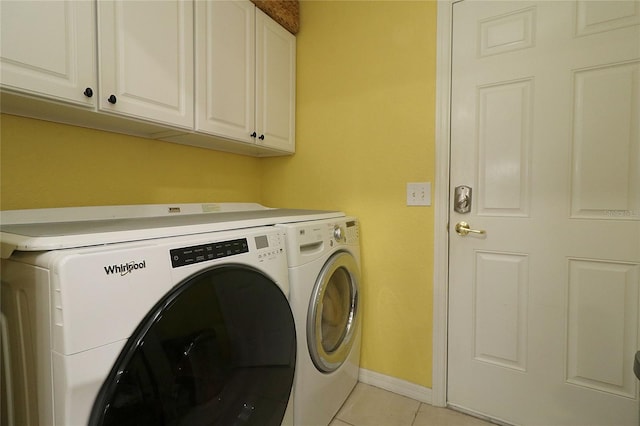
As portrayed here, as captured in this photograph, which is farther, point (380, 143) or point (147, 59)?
point (380, 143)

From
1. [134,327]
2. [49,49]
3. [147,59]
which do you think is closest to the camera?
[134,327]

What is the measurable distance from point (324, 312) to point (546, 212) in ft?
3.64

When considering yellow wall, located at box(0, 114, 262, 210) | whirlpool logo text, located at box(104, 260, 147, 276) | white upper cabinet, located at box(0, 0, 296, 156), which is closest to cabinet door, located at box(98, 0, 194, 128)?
white upper cabinet, located at box(0, 0, 296, 156)

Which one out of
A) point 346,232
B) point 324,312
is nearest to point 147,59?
point 346,232

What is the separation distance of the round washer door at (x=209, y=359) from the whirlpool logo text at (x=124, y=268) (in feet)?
0.32

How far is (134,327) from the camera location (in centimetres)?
64

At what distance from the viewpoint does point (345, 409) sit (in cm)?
150

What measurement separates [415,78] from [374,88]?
236 millimetres

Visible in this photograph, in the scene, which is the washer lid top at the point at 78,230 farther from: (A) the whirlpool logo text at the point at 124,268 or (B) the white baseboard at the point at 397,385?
(B) the white baseboard at the point at 397,385

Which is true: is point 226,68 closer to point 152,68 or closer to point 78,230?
point 152,68

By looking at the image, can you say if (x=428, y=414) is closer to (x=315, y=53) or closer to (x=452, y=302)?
(x=452, y=302)

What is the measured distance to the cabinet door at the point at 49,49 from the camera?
851 millimetres

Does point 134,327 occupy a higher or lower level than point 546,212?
lower

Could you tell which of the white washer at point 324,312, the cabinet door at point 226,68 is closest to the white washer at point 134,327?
the white washer at point 324,312
